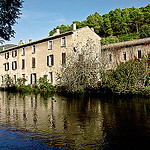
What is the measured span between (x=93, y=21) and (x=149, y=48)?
136 feet

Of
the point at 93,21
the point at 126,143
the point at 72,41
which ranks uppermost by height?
the point at 93,21

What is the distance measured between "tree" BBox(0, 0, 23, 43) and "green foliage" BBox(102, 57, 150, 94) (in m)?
12.0

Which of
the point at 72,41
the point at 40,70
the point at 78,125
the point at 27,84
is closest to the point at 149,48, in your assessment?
the point at 72,41

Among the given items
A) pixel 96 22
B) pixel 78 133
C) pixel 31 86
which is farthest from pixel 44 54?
pixel 96 22

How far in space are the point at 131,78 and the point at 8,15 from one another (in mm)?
13068

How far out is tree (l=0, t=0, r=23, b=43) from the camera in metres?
9.98

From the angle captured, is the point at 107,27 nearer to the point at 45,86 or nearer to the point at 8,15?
the point at 45,86

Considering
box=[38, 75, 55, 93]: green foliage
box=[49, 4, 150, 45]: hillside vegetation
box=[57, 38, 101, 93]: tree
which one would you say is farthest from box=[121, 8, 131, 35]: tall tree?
box=[57, 38, 101, 93]: tree

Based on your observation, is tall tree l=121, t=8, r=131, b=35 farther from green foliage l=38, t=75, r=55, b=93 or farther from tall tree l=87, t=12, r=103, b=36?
green foliage l=38, t=75, r=55, b=93

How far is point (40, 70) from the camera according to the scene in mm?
33000

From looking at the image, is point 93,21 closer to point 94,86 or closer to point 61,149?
point 94,86

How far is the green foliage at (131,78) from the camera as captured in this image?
19.0 metres

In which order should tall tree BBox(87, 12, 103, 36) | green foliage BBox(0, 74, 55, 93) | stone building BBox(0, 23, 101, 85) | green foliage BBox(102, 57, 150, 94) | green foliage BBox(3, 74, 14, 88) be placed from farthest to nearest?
tall tree BBox(87, 12, 103, 36)
green foliage BBox(3, 74, 14, 88)
stone building BBox(0, 23, 101, 85)
green foliage BBox(0, 74, 55, 93)
green foliage BBox(102, 57, 150, 94)

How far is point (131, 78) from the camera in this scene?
62.2ft
